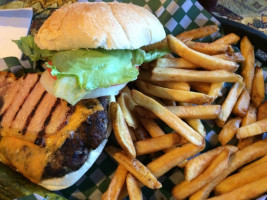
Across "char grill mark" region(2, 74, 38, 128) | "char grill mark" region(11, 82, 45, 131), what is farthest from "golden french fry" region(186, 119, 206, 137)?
"char grill mark" region(2, 74, 38, 128)

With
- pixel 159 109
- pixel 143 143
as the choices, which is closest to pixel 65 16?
pixel 159 109

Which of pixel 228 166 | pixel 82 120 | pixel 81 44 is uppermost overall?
pixel 81 44

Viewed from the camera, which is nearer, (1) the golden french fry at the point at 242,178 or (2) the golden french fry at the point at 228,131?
(1) the golden french fry at the point at 242,178

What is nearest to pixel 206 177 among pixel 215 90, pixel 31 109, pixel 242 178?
pixel 242 178

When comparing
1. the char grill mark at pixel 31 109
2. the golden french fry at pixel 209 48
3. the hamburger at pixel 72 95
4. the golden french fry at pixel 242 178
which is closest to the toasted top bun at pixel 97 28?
the hamburger at pixel 72 95

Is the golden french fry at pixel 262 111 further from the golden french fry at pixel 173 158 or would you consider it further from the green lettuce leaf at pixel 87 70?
the green lettuce leaf at pixel 87 70

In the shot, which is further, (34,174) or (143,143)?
(143,143)

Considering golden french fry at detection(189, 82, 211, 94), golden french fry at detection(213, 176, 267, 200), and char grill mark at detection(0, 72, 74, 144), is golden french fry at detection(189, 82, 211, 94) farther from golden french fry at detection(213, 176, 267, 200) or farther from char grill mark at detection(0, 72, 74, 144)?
char grill mark at detection(0, 72, 74, 144)

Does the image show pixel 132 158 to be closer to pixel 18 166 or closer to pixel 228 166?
pixel 228 166
